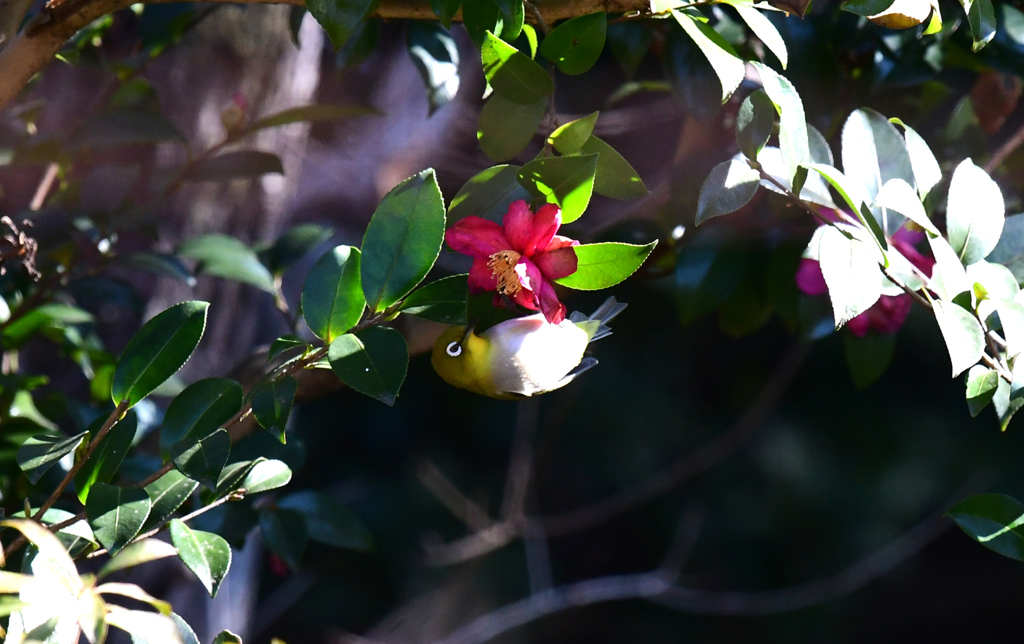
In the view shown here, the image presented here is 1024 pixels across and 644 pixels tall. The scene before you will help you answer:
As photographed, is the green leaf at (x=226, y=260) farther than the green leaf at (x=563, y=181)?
Yes

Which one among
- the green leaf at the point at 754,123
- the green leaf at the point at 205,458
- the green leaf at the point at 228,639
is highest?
the green leaf at the point at 754,123

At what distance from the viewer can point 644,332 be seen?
8.26ft

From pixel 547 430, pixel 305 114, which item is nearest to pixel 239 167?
pixel 305 114

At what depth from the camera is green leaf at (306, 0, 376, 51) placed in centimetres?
50

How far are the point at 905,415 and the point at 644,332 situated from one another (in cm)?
81

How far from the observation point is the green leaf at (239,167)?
89 cm

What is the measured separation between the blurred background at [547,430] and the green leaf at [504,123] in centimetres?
42

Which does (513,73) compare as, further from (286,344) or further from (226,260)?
(226,260)

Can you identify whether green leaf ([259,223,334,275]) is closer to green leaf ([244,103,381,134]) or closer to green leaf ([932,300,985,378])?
green leaf ([244,103,381,134])

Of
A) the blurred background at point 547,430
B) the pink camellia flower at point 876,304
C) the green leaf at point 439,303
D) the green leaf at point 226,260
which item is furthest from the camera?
the blurred background at point 547,430

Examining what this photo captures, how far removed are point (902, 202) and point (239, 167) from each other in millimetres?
637

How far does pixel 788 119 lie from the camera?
487 mm

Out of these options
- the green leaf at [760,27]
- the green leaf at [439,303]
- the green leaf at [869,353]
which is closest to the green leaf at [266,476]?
the green leaf at [439,303]

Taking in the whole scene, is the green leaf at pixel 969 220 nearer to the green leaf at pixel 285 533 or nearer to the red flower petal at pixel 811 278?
the red flower petal at pixel 811 278
